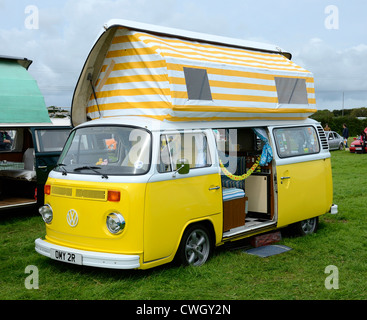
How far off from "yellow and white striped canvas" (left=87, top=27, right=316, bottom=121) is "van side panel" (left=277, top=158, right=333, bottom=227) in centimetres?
97

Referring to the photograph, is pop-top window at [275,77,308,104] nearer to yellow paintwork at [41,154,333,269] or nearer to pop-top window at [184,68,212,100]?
pop-top window at [184,68,212,100]

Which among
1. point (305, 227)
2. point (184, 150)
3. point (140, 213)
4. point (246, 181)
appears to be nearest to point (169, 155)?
point (184, 150)

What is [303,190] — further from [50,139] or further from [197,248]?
[50,139]

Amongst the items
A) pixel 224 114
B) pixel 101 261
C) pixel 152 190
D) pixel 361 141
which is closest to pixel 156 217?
pixel 152 190

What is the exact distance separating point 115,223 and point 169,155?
1.08m

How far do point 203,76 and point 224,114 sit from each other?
2.09ft

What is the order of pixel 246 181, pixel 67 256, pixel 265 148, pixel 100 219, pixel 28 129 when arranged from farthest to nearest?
pixel 28 129, pixel 246 181, pixel 265 148, pixel 67 256, pixel 100 219

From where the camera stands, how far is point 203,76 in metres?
6.57

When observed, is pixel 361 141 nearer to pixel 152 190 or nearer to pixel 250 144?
Answer: pixel 250 144

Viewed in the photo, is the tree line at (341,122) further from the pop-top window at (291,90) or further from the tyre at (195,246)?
the tyre at (195,246)

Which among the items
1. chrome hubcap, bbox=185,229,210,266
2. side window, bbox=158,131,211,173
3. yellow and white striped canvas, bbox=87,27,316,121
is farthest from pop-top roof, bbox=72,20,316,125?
chrome hubcap, bbox=185,229,210,266

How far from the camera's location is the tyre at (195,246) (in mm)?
6203

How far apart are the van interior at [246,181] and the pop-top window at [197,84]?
3.32 feet

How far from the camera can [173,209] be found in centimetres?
598
